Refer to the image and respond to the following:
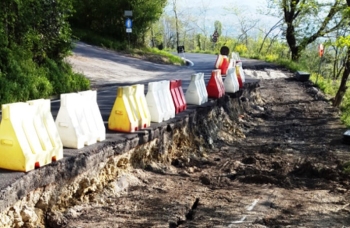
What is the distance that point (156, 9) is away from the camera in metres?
34.9

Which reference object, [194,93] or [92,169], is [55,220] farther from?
[194,93]

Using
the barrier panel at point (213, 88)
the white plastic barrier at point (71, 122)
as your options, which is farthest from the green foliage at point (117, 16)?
the white plastic barrier at point (71, 122)

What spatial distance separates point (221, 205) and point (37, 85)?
746 cm

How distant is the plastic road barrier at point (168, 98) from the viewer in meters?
9.72

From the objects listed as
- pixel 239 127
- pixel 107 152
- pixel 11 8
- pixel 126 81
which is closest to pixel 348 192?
pixel 107 152

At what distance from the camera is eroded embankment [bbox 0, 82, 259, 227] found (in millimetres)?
5156

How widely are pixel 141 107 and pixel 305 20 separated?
22.6m

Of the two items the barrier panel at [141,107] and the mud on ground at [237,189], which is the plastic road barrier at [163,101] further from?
the mud on ground at [237,189]

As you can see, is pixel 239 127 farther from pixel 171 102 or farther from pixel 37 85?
pixel 37 85

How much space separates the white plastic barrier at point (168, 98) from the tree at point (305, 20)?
1325cm

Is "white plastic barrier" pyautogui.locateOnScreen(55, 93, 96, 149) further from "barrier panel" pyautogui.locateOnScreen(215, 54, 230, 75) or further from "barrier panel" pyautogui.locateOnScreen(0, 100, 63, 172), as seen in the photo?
"barrier panel" pyautogui.locateOnScreen(215, 54, 230, 75)

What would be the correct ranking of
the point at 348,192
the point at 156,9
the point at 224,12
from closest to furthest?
the point at 348,192 → the point at 156,9 → the point at 224,12

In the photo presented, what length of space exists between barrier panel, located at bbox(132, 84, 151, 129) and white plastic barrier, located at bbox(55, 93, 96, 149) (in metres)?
1.65

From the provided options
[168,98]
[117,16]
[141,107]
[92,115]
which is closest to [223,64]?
[117,16]
